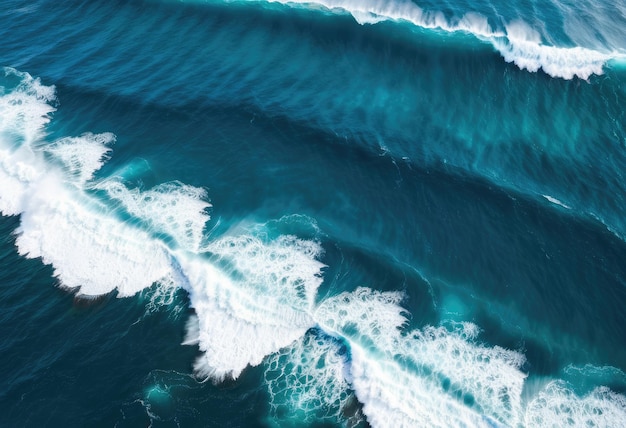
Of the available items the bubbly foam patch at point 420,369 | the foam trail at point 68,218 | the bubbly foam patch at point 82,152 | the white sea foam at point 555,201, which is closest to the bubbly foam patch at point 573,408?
the bubbly foam patch at point 420,369

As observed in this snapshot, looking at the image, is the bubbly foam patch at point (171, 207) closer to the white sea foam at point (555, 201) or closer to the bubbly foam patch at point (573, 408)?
the bubbly foam patch at point (573, 408)

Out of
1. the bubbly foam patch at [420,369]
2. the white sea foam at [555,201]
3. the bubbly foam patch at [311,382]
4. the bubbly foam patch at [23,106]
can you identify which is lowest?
the bubbly foam patch at [311,382]

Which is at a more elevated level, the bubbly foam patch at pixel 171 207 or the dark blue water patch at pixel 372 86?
the dark blue water patch at pixel 372 86

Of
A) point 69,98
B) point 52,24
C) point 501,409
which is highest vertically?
point 52,24

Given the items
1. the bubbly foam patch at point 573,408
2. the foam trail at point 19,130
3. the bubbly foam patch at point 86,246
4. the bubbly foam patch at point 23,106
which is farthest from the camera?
the bubbly foam patch at point 23,106

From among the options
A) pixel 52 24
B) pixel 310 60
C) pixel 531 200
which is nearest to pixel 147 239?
pixel 310 60

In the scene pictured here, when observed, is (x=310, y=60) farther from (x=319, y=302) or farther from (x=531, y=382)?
(x=531, y=382)

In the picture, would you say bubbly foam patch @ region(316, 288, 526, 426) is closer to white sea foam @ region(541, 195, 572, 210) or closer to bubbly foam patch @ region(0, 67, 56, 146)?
white sea foam @ region(541, 195, 572, 210)

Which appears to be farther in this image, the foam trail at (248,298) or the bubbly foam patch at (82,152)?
the bubbly foam patch at (82,152)
